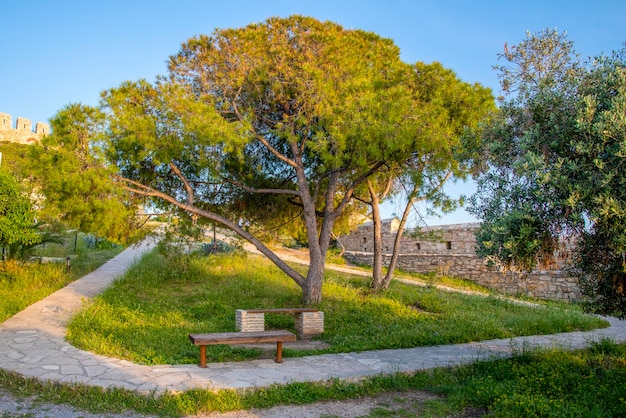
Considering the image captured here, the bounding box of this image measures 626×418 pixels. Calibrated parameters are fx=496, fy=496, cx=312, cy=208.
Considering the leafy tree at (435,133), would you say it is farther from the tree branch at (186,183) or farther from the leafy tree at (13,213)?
the leafy tree at (13,213)

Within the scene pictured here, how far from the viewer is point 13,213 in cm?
1091

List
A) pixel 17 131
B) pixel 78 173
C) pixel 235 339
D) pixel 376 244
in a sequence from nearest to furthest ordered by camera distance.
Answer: pixel 235 339
pixel 78 173
pixel 376 244
pixel 17 131

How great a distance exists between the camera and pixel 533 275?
15.5 m

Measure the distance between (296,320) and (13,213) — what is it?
684cm

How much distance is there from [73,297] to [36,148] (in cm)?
403

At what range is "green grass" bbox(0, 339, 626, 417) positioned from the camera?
4988mm

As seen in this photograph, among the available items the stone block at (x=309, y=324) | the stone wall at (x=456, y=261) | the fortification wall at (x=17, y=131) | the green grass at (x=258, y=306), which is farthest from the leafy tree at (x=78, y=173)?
the fortification wall at (x=17, y=131)

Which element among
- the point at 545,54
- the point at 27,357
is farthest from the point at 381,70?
the point at 27,357

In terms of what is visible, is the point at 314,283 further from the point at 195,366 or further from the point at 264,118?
the point at 195,366

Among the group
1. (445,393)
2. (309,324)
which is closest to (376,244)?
(309,324)

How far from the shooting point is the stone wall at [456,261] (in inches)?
586

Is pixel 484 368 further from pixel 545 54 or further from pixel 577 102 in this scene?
pixel 545 54

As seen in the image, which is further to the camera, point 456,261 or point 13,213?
point 456,261

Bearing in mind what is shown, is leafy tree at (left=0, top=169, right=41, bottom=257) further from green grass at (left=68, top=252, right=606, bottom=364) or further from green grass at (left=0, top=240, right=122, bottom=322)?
green grass at (left=68, top=252, right=606, bottom=364)
